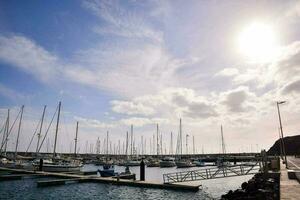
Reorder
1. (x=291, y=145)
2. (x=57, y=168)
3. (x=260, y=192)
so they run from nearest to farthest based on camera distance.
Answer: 1. (x=260, y=192)
2. (x=57, y=168)
3. (x=291, y=145)

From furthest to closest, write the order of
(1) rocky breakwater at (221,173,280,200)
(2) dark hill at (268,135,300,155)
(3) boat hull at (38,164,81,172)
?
1. (2) dark hill at (268,135,300,155)
2. (3) boat hull at (38,164,81,172)
3. (1) rocky breakwater at (221,173,280,200)

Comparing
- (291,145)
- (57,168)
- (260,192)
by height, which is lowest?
(260,192)

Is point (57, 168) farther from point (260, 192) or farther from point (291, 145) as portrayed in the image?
point (291, 145)

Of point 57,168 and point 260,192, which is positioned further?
point 57,168

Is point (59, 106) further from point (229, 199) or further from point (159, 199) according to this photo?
point (229, 199)

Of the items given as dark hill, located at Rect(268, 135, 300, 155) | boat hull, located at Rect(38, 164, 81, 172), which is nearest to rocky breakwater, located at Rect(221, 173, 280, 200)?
boat hull, located at Rect(38, 164, 81, 172)

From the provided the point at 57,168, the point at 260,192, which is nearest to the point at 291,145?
the point at 57,168

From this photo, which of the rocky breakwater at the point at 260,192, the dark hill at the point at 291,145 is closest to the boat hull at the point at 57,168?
the rocky breakwater at the point at 260,192

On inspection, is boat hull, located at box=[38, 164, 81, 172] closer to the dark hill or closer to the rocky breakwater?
the rocky breakwater

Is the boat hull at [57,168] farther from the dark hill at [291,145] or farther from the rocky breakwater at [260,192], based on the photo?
the dark hill at [291,145]

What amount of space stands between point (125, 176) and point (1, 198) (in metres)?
19.0

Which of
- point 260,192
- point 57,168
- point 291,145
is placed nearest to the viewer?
point 260,192

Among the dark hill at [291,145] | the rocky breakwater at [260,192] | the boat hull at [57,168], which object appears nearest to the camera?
the rocky breakwater at [260,192]

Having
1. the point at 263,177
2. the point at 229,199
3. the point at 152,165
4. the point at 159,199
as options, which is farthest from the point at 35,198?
the point at 152,165
